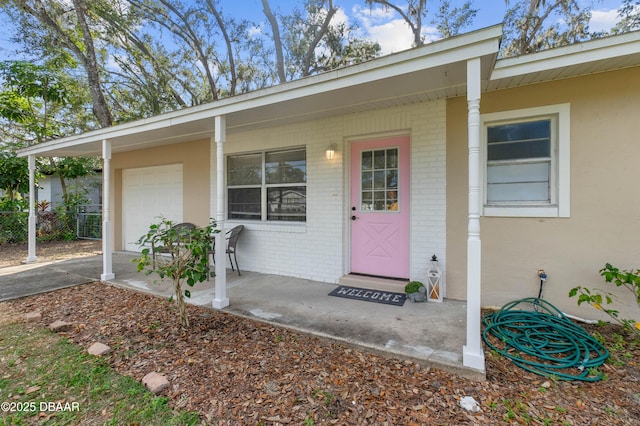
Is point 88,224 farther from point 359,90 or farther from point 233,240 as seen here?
point 359,90

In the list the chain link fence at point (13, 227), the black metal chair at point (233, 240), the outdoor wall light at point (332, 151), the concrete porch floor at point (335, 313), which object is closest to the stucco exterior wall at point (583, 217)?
the concrete porch floor at point (335, 313)

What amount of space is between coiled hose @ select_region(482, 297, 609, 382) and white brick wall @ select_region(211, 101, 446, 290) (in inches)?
40.3

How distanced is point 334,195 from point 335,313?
1.90 meters

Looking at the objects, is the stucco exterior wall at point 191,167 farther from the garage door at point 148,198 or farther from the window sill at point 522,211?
the window sill at point 522,211

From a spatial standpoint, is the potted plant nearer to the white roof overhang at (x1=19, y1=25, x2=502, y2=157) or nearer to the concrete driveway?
the white roof overhang at (x1=19, y1=25, x2=502, y2=157)

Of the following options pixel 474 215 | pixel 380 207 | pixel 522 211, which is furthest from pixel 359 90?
pixel 522 211

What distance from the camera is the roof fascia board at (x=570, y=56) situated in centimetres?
267

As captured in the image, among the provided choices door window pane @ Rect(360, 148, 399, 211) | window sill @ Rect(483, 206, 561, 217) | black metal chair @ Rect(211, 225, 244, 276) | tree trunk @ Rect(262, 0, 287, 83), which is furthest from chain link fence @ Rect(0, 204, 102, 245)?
window sill @ Rect(483, 206, 561, 217)

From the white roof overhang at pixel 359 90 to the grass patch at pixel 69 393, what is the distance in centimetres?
295

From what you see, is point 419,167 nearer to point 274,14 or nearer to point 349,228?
point 349,228

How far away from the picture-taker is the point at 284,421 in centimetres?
182

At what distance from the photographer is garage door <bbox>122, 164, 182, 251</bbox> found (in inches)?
262

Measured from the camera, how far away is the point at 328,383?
218 centimetres

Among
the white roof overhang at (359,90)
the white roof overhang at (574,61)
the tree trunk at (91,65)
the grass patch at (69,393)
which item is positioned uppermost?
the tree trunk at (91,65)
